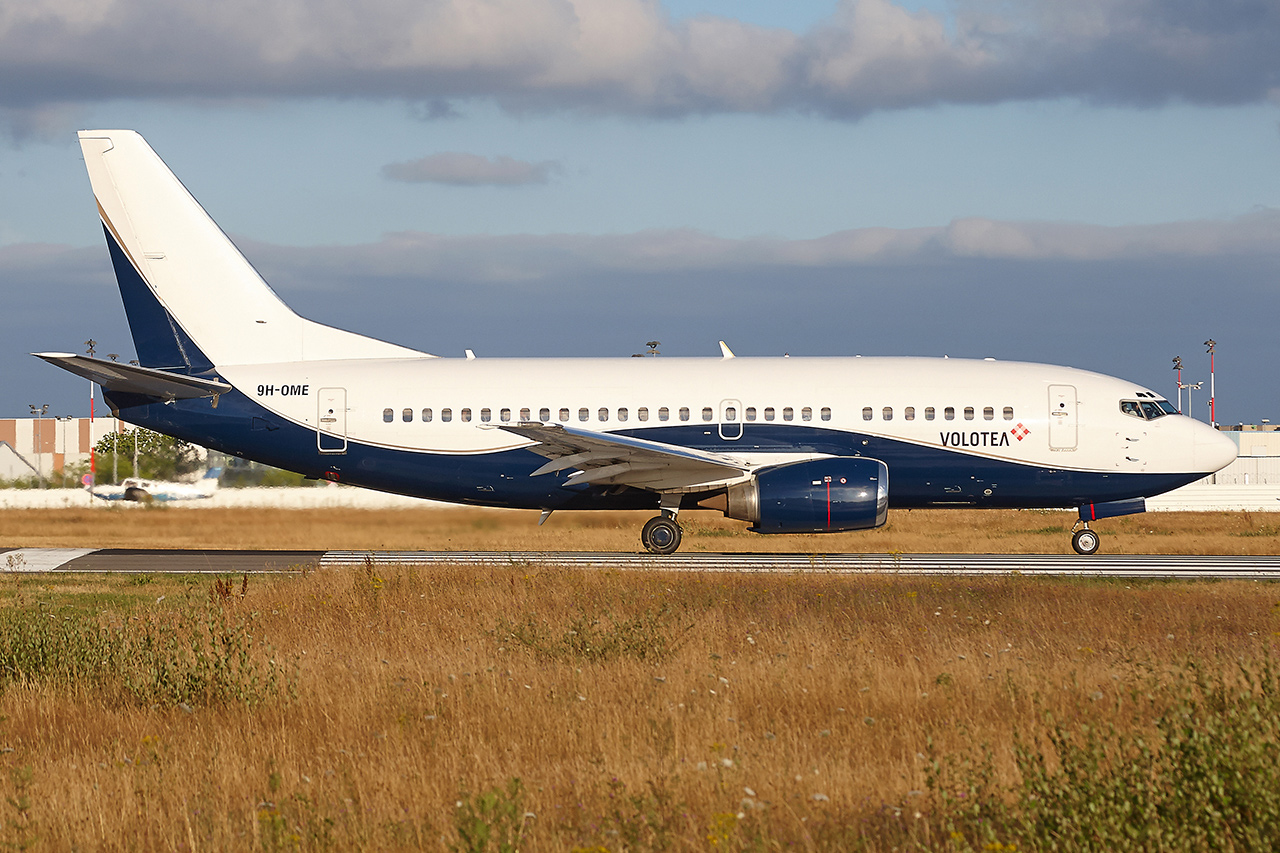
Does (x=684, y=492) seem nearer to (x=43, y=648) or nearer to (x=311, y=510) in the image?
(x=311, y=510)

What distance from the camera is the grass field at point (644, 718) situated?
6.55m

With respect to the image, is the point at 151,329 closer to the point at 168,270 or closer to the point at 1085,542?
the point at 168,270

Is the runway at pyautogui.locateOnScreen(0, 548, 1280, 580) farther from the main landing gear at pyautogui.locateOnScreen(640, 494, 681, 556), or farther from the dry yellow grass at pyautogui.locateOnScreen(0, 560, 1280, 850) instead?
the dry yellow grass at pyautogui.locateOnScreen(0, 560, 1280, 850)

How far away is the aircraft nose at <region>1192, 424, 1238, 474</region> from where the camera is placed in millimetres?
27953

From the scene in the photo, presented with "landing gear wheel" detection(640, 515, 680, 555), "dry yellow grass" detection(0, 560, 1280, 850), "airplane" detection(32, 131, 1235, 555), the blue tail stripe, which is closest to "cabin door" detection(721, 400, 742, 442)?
"airplane" detection(32, 131, 1235, 555)

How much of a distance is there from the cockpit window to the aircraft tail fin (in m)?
19.6

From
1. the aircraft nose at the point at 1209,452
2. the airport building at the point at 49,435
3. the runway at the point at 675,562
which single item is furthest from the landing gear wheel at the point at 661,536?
the airport building at the point at 49,435

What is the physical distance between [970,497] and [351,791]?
72.5ft

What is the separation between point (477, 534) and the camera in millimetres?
28875

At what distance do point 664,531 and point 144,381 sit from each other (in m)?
12.1

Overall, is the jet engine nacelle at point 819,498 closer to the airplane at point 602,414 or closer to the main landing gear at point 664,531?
the airplane at point 602,414

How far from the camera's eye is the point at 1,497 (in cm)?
3812

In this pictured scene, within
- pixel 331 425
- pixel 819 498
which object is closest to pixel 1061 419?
pixel 819 498

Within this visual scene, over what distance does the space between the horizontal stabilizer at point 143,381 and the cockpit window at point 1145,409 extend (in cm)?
2068
